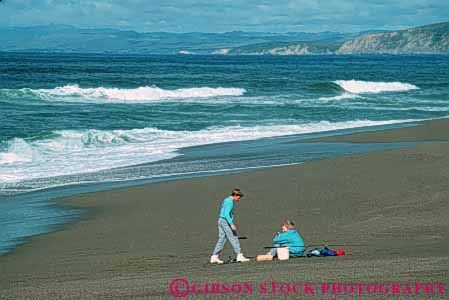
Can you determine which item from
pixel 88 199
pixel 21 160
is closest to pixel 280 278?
pixel 88 199

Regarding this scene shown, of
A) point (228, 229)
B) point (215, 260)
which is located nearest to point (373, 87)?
point (228, 229)

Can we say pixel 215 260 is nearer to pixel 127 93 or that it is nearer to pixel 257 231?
pixel 257 231

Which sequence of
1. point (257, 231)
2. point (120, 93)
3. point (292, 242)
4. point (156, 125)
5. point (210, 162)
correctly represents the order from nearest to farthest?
point (292, 242)
point (257, 231)
point (210, 162)
point (156, 125)
point (120, 93)

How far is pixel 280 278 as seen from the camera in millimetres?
9250

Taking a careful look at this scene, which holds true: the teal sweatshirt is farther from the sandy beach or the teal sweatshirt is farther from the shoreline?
the shoreline

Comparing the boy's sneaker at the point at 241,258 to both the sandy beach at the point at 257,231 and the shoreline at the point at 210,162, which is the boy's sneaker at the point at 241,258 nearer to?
the sandy beach at the point at 257,231

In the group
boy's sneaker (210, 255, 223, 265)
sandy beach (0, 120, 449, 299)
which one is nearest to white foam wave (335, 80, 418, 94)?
sandy beach (0, 120, 449, 299)

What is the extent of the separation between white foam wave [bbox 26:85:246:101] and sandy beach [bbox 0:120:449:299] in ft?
95.7

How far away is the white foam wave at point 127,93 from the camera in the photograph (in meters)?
47.6

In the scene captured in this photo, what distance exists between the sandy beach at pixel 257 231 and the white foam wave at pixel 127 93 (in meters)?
29.2

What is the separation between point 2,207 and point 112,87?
130 feet

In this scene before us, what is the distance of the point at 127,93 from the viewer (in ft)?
169

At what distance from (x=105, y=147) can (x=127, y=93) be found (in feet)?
85.3

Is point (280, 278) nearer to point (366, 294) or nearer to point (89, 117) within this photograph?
point (366, 294)
